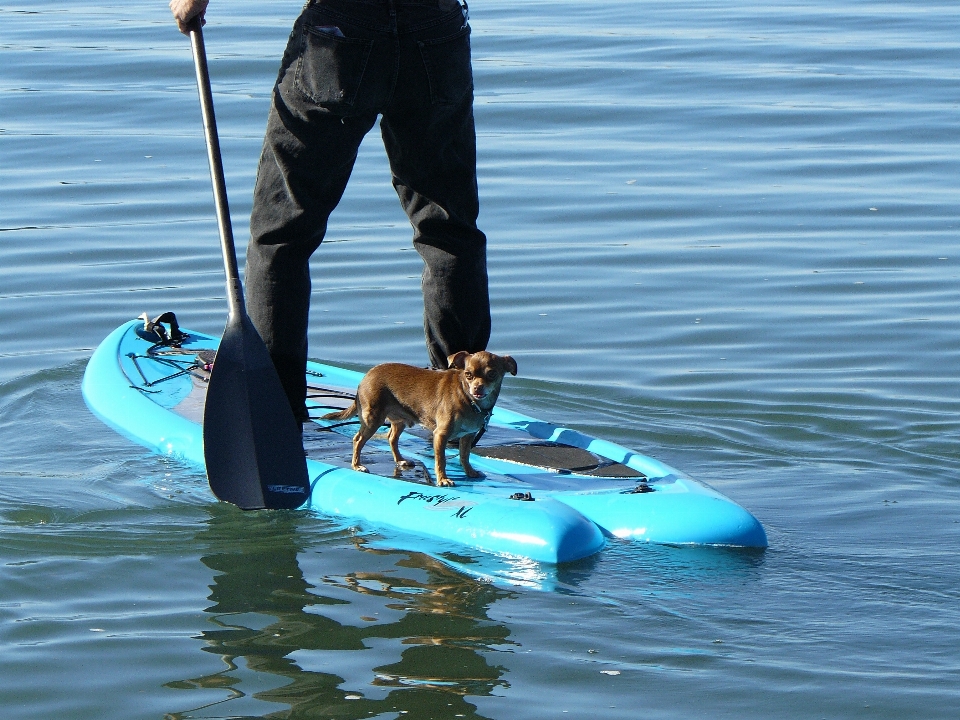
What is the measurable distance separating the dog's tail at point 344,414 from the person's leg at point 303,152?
9.9 inches

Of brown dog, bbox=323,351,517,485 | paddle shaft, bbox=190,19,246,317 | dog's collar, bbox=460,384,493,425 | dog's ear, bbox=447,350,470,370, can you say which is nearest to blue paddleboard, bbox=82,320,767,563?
brown dog, bbox=323,351,517,485

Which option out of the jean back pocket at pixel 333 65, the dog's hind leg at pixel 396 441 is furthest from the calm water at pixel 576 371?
the jean back pocket at pixel 333 65

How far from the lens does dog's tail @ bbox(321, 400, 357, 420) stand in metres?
5.77

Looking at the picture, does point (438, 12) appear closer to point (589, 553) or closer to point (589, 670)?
point (589, 553)

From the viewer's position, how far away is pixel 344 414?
5.82m

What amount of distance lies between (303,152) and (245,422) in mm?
965

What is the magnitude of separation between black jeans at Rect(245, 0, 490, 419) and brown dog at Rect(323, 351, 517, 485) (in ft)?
1.19

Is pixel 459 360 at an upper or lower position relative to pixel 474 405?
upper

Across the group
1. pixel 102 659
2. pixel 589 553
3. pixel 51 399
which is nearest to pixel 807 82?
pixel 51 399

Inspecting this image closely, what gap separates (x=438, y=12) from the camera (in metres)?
5.27

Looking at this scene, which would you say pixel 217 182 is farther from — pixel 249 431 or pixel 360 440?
pixel 360 440

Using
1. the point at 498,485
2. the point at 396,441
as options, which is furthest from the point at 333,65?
the point at 498,485

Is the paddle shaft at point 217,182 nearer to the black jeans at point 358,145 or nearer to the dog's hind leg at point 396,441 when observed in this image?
the black jeans at point 358,145

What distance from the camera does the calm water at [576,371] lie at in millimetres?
4145
